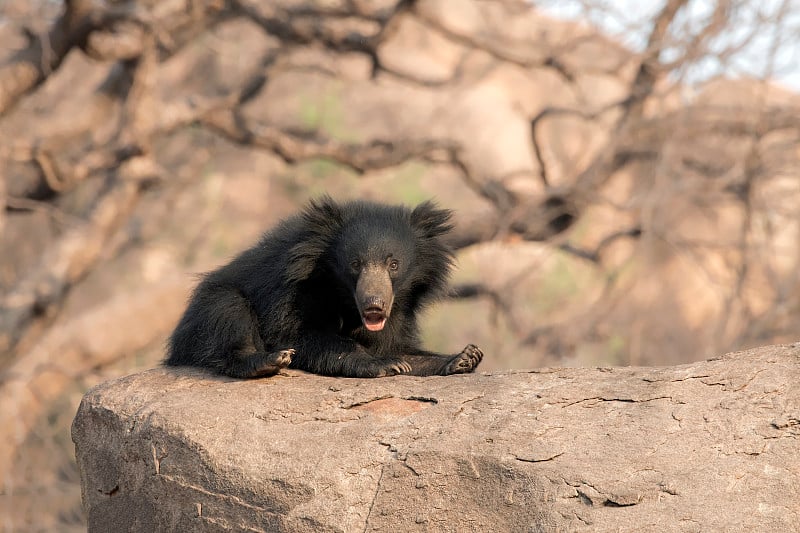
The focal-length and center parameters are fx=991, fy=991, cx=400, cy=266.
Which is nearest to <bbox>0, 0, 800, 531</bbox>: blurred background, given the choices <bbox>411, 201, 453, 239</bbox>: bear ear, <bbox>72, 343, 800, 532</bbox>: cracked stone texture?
<bbox>411, 201, 453, 239</bbox>: bear ear

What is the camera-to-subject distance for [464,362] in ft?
14.7

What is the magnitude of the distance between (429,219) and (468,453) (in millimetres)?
1754

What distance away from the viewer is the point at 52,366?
370 inches

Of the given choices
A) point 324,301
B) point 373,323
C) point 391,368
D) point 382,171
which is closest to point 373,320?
point 373,323

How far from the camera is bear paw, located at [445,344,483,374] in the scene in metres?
4.47

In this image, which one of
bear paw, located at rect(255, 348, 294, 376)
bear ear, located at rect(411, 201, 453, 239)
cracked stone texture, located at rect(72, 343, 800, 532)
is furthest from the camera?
bear ear, located at rect(411, 201, 453, 239)

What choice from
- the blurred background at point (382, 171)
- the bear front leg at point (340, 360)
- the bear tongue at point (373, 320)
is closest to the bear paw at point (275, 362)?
the bear front leg at point (340, 360)

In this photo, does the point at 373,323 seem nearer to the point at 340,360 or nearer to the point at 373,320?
the point at 373,320

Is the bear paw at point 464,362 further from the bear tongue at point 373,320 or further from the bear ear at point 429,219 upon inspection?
the bear ear at point 429,219

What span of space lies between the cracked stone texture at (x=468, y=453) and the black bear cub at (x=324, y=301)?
0.26 metres

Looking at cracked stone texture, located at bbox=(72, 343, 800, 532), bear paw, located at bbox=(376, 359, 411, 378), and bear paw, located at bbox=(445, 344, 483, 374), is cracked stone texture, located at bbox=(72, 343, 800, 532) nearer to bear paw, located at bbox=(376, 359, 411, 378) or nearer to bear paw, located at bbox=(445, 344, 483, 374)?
bear paw, located at bbox=(376, 359, 411, 378)

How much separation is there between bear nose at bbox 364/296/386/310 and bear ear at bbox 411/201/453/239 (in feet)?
2.34

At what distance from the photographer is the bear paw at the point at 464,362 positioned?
176 inches

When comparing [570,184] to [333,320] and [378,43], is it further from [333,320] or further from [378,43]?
[333,320]
